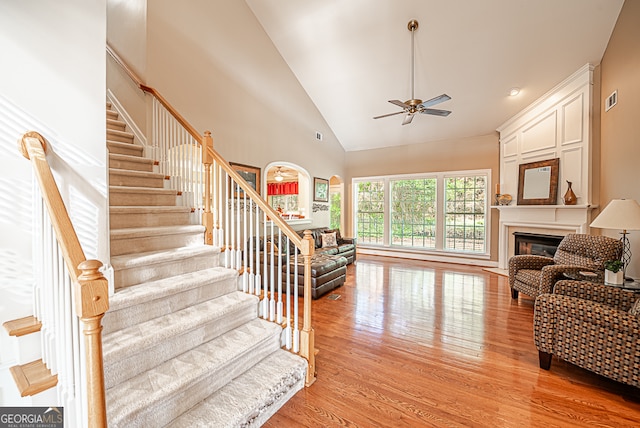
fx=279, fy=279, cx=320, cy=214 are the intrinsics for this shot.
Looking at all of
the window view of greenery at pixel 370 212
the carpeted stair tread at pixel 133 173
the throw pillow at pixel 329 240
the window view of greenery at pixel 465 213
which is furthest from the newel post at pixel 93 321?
the window view of greenery at pixel 370 212

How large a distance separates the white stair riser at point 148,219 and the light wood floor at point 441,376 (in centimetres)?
194

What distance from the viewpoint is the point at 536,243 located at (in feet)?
17.5

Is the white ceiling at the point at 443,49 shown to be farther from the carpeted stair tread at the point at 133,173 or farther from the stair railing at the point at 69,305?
the stair railing at the point at 69,305

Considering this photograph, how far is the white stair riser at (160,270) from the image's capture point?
6.65 ft

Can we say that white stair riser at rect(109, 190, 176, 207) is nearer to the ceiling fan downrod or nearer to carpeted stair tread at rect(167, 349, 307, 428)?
carpeted stair tread at rect(167, 349, 307, 428)

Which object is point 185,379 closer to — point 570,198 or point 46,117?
point 46,117

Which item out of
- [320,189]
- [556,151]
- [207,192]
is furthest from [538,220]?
[207,192]

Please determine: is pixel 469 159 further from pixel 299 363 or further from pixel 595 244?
pixel 299 363

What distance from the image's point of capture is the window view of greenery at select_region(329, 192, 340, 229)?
8211 millimetres

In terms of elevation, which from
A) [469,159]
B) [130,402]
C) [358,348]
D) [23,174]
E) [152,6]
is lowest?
[358,348]

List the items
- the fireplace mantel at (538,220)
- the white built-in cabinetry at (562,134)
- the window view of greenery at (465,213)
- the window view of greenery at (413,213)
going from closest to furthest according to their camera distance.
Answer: the white built-in cabinetry at (562,134)
the fireplace mantel at (538,220)
the window view of greenery at (465,213)
the window view of greenery at (413,213)

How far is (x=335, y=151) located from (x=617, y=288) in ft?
21.1

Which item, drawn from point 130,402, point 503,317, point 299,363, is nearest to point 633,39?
point 503,317

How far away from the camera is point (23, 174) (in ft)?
4.96
